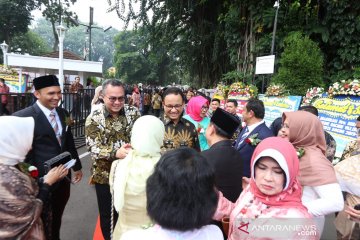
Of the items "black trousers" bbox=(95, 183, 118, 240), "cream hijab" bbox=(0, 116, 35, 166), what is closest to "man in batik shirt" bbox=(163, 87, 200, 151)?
"black trousers" bbox=(95, 183, 118, 240)

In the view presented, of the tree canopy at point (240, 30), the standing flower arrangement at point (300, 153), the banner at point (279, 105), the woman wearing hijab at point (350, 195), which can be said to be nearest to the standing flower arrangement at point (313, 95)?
the banner at point (279, 105)

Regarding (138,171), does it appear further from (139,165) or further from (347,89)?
(347,89)

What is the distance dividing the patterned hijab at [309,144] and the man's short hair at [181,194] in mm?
1044

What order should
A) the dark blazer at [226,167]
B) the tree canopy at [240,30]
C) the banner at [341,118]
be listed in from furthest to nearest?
the tree canopy at [240,30]
the banner at [341,118]
the dark blazer at [226,167]

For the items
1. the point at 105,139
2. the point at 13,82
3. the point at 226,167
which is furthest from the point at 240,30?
the point at 226,167

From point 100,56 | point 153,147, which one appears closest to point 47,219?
point 153,147

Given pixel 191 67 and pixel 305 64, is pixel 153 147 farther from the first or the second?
pixel 191 67

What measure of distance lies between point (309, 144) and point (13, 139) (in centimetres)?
203

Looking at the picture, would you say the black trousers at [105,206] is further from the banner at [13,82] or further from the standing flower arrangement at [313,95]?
the banner at [13,82]

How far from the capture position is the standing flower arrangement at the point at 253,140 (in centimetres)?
348

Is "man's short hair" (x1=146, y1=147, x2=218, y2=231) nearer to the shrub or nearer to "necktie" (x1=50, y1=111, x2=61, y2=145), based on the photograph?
"necktie" (x1=50, y1=111, x2=61, y2=145)

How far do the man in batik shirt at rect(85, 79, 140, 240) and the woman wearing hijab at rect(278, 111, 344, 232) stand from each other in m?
1.52

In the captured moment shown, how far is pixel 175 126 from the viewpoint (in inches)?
125

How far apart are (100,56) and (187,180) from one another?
370 feet
